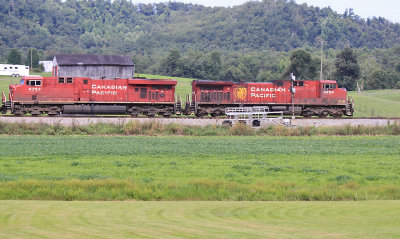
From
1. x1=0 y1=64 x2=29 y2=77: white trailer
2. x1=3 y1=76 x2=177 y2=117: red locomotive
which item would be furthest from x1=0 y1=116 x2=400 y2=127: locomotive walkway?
x1=0 y1=64 x2=29 y2=77: white trailer

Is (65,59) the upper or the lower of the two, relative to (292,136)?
upper

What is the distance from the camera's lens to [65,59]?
79188 millimetres

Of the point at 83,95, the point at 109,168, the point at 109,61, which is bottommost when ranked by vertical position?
the point at 109,168

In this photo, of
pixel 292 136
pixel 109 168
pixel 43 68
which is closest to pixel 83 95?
pixel 292 136

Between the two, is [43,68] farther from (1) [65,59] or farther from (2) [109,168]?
(2) [109,168]

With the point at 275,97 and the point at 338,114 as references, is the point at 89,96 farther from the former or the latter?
the point at 338,114

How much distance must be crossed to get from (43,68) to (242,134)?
319 feet

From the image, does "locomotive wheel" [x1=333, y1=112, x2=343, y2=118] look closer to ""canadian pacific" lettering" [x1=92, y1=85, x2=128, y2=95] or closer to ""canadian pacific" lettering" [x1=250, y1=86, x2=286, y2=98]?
""canadian pacific" lettering" [x1=250, y1=86, x2=286, y2=98]

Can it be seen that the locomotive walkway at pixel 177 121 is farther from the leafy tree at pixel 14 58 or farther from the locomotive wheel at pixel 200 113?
the leafy tree at pixel 14 58

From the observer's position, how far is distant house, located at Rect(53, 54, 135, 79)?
7806 cm

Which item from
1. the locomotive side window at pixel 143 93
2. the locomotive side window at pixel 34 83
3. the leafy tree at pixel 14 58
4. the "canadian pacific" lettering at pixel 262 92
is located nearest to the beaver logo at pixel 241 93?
the "canadian pacific" lettering at pixel 262 92

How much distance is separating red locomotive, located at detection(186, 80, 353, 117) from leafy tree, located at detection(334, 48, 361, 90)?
60534 millimetres
